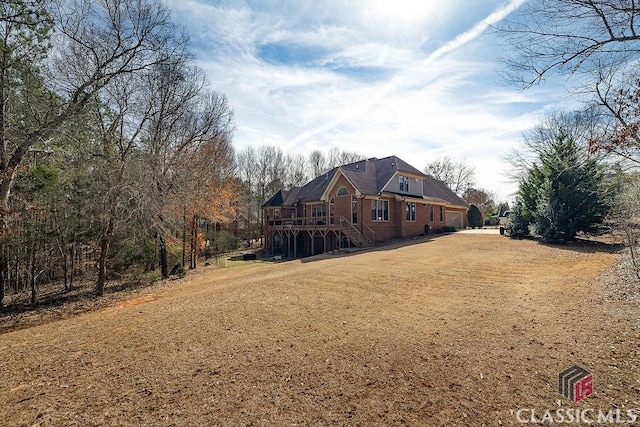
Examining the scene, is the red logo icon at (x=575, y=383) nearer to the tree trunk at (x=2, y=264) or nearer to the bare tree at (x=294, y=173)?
the tree trunk at (x=2, y=264)

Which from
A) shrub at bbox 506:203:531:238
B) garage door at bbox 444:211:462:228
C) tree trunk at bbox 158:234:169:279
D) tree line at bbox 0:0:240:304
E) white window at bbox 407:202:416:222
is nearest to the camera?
tree line at bbox 0:0:240:304

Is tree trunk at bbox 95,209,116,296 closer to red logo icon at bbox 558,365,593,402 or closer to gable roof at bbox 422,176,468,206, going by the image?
red logo icon at bbox 558,365,593,402

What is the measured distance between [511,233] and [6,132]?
25054 millimetres

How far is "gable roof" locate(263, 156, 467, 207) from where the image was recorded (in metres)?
A: 24.1

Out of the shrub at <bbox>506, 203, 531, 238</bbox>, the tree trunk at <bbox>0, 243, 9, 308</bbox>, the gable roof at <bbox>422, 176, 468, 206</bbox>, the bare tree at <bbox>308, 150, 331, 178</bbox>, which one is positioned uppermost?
the bare tree at <bbox>308, 150, 331, 178</bbox>

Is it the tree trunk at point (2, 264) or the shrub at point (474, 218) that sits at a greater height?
the shrub at point (474, 218)

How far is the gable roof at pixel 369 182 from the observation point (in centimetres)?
2406

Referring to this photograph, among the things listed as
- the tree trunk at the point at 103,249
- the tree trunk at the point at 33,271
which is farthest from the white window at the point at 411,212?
the tree trunk at the point at 33,271

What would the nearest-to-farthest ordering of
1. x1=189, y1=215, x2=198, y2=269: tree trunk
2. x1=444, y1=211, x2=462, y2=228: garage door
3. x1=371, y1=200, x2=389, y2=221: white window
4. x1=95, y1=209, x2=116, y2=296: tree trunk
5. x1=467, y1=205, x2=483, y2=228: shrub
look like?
x1=95, y1=209, x2=116, y2=296: tree trunk
x1=189, y1=215, x2=198, y2=269: tree trunk
x1=371, y1=200, x2=389, y2=221: white window
x1=444, y1=211, x2=462, y2=228: garage door
x1=467, y1=205, x2=483, y2=228: shrub

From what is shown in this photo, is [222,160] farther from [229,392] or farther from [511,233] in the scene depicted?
[511,233]

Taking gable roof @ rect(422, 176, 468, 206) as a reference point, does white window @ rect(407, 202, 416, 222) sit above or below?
below

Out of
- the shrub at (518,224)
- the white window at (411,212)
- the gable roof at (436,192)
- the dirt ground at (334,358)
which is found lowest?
the dirt ground at (334,358)

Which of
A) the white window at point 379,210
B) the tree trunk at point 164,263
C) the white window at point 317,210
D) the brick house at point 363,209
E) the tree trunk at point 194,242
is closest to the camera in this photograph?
the tree trunk at point 164,263

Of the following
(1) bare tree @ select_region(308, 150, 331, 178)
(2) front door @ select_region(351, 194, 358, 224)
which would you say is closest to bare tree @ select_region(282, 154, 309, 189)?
(1) bare tree @ select_region(308, 150, 331, 178)
